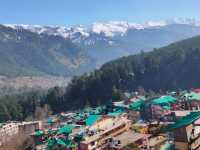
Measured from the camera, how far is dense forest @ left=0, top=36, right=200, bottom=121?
207 ft

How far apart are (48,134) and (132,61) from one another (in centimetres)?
3864

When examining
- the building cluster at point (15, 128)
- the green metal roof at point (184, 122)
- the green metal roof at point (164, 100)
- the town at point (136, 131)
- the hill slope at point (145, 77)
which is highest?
the hill slope at point (145, 77)

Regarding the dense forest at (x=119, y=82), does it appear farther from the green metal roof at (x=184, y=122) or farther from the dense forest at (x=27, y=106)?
the green metal roof at (x=184, y=122)

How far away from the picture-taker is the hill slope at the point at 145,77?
62.8m

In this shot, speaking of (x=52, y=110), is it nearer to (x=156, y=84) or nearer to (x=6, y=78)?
(x=156, y=84)

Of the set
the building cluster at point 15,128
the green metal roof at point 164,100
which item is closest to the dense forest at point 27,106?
the building cluster at point 15,128

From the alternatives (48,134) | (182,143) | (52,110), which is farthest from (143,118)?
(52,110)

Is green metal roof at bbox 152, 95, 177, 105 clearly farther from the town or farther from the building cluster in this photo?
the building cluster

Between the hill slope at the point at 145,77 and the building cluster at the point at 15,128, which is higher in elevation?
the hill slope at the point at 145,77

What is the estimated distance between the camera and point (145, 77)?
6706cm

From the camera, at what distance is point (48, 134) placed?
113 feet

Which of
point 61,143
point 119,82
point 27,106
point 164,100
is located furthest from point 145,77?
point 61,143

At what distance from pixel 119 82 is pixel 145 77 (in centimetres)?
442

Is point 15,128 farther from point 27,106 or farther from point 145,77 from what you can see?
point 145,77
